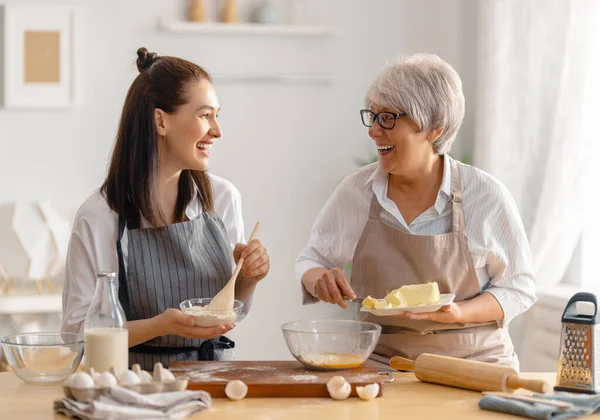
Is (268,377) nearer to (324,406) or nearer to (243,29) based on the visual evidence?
(324,406)

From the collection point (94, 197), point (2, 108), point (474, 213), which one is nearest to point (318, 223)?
point (474, 213)

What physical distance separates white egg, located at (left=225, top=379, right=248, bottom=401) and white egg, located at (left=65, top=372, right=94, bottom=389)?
31cm

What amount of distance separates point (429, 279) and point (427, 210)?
0.71ft

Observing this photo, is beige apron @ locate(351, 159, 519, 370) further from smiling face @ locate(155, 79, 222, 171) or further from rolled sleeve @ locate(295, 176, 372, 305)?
smiling face @ locate(155, 79, 222, 171)

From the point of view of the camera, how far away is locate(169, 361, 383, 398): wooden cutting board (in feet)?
6.81

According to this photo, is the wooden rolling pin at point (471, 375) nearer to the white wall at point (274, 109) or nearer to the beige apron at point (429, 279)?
the beige apron at point (429, 279)

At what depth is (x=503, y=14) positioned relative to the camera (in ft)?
14.4

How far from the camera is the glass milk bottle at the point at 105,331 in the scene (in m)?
2.02

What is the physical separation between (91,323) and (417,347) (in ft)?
3.19

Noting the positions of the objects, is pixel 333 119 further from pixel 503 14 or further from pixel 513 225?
pixel 513 225

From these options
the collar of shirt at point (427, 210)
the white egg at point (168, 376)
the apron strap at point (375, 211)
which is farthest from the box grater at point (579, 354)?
the white egg at point (168, 376)

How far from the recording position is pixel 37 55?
467 centimetres

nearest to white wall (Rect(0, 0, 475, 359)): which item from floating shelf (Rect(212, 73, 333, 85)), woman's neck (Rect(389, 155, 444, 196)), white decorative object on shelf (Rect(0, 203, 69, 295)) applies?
floating shelf (Rect(212, 73, 333, 85))

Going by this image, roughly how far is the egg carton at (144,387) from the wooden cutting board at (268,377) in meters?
0.10
